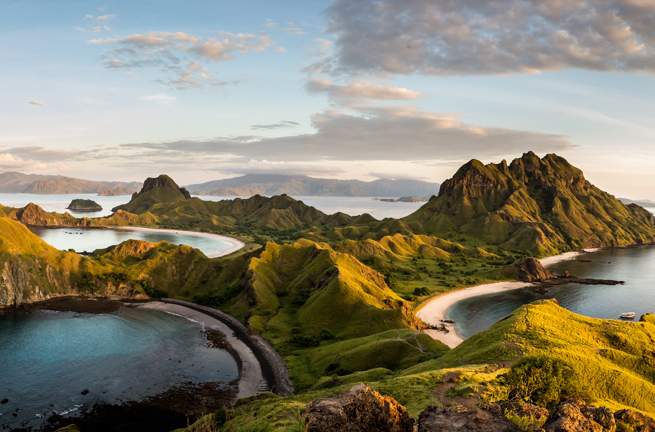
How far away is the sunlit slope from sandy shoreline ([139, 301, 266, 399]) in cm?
3808

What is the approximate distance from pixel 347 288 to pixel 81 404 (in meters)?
74.9

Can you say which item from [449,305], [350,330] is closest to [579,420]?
[350,330]

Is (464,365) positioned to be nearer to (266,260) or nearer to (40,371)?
(40,371)

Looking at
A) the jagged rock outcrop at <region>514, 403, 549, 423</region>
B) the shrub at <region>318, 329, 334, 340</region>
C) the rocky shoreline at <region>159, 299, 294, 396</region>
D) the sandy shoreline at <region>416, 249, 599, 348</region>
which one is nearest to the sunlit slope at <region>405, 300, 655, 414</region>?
the jagged rock outcrop at <region>514, 403, 549, 423</region>

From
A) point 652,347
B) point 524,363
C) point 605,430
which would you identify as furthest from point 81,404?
point 652,347

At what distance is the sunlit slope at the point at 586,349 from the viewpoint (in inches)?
1761

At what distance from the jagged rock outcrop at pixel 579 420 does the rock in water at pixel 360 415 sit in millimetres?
9989

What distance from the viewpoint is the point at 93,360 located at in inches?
3617

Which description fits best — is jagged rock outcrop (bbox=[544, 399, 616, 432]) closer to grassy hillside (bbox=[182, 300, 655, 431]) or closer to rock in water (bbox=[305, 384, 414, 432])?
rock in water (bbox=[305, 384, 414, 432])

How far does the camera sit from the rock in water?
75.0ft

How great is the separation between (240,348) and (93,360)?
122 feet

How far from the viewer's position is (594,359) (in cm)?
4872

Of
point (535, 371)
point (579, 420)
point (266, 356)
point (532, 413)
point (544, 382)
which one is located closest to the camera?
point (579, 420)

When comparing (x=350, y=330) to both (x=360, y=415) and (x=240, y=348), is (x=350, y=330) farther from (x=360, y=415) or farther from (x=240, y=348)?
(x=360, y=415)
